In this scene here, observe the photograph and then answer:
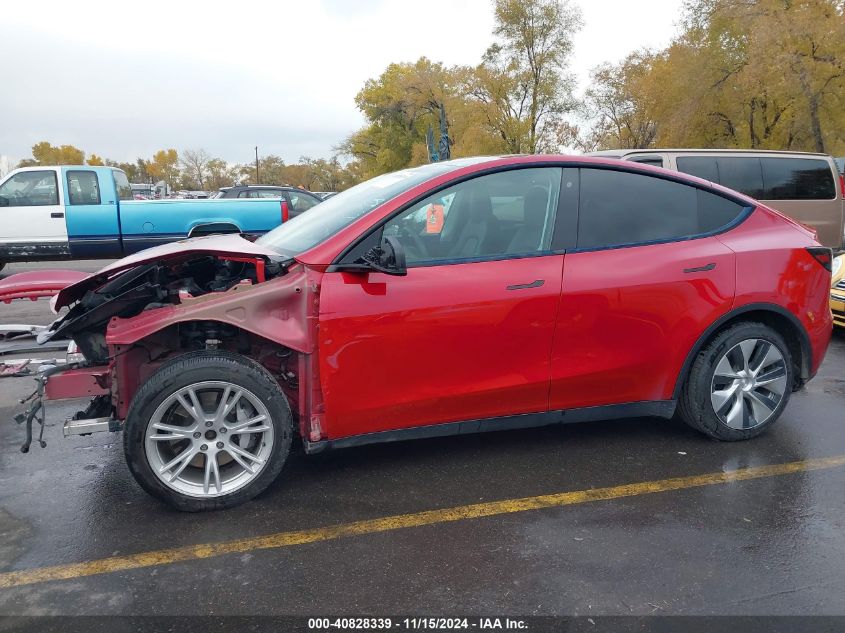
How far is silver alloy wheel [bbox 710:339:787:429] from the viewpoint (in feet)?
12.4

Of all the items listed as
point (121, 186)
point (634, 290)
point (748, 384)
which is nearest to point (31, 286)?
point (634, 290)

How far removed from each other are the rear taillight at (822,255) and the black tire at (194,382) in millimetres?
3216

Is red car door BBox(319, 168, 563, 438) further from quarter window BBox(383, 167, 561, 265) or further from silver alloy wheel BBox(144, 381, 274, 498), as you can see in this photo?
silver alloy wheel BBox(144, 381, 274, 498)

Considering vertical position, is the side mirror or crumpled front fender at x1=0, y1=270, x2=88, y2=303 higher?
the side mirror

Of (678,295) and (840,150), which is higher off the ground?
(840,150)

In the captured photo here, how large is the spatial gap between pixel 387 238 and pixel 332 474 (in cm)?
132

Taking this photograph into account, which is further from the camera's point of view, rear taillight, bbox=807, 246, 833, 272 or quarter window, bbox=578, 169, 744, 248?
rear taillight, bbox=807, 246, 833, 272

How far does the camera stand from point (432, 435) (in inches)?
131

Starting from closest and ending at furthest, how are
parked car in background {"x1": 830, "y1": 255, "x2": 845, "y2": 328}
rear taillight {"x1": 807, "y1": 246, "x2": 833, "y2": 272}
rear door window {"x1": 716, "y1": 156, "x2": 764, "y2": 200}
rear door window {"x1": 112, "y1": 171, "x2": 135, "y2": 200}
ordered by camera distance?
rear taillight {"x1": 807, "y1": 246, "x2": 833, "y2": 272}
parked car in background {"x1": 830, "y1": 255, "x2": 845, "y2": 328}
rear door window {"x1": 716, "y1": 156, "x2": 764, "y2": 200}
rear door window {"x1": 112, "y1": 171, "x2": 135, "y2": 200}

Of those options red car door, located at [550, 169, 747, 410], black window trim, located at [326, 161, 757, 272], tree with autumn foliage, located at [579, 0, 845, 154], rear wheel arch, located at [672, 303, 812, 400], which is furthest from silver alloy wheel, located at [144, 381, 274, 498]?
tree with autumn foliage, located at [579, 0, 845, 154]

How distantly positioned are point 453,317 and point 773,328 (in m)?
2.16

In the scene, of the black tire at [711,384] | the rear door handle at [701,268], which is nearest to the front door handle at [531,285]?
the rear door handle at [701,268]

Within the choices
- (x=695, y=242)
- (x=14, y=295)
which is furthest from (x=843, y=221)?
(x=14, y=295)

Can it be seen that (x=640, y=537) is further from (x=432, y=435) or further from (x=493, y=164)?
(x=493, y=164)
